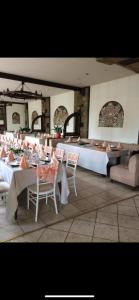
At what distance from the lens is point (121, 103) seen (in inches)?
251

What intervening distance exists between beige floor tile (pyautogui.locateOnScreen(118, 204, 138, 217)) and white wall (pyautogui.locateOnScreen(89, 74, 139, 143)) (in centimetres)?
353

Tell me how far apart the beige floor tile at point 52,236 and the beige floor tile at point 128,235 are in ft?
2.41

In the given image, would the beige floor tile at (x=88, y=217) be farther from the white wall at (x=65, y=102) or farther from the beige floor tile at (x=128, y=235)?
the white wall at (x=65, y=102)

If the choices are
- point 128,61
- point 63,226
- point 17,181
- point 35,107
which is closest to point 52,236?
point 63,226

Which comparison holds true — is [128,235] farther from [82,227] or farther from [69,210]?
[69,210]

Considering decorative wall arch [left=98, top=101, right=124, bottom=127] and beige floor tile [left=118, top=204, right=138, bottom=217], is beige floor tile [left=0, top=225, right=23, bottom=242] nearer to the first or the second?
beige floor tile [left=118, top=204, right=138, bottom=217]

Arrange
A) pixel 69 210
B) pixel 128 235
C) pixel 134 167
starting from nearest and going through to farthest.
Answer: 1. pixel 128 235
2. pixel 69 210
3. pixel 134 167


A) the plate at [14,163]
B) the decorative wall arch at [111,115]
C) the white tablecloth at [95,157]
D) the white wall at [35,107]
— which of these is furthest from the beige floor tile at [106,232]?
the white wall at [35,107]

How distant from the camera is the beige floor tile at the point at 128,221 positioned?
8.27 feet

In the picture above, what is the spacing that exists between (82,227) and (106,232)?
33 cm
